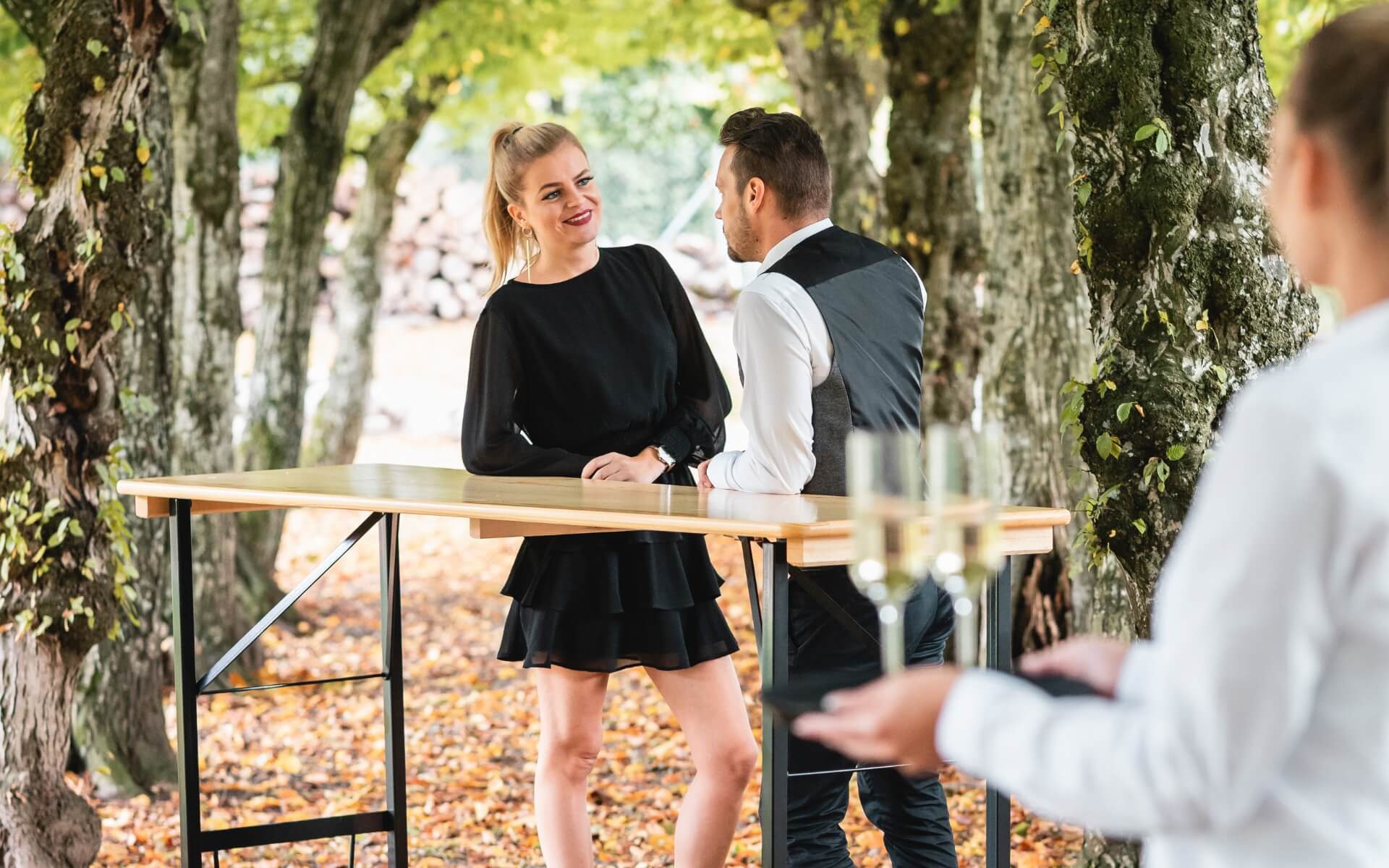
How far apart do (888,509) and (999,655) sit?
1.76 meters

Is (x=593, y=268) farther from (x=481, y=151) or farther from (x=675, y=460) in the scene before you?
(x=481, y=151)

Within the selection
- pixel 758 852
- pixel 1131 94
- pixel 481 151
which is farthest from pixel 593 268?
pixel 481 151

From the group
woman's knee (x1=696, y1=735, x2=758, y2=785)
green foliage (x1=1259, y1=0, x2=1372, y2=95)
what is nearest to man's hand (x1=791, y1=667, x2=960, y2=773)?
woman's knee (x1=696, y1=735, x2=758, y2=785)

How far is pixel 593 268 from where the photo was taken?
13.0ft

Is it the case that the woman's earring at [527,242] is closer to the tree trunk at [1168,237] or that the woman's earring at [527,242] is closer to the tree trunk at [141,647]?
the tree trunk at [1168,237]

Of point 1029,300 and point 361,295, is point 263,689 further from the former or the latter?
point 361,295

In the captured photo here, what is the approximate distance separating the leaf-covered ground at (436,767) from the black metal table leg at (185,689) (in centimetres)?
114

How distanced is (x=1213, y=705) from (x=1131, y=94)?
2.65 metres

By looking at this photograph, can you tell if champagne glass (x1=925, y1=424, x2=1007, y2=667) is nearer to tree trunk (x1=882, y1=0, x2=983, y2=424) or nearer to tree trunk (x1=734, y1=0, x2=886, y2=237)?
tree trunk (x1=882, y1=0, x2=983, y2=424)

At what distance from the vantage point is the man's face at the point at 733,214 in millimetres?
→ 3562

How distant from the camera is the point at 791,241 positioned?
3496mm

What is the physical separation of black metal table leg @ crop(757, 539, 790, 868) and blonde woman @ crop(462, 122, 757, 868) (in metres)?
0.50

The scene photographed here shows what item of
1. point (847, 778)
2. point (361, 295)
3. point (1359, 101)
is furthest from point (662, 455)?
point (361, 295)

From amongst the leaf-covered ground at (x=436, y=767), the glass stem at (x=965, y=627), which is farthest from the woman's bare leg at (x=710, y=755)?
the glass stem at (x=965, y=627)
